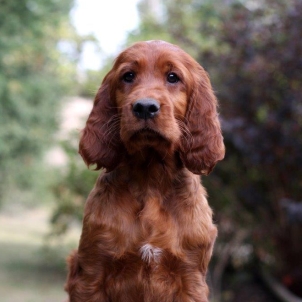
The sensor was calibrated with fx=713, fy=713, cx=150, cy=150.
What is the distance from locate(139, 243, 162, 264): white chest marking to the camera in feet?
11.7

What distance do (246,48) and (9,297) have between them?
3.96m

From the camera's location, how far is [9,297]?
8.37m

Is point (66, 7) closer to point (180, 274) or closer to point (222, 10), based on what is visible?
point (222, 10)

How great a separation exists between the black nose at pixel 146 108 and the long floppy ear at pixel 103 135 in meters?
0.34

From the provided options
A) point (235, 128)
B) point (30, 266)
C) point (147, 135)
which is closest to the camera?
point (147, 135)

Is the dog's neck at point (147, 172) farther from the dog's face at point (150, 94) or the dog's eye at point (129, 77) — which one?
the dog's eye at point (129, 77)

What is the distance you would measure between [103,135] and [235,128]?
391 cm

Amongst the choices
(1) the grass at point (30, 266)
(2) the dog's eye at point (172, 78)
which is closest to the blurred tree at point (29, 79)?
(1) the grass at point (30, 266)

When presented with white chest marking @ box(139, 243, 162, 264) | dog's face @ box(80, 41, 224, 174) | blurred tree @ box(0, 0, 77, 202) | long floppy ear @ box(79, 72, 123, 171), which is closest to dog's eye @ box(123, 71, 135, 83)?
dog's face @ box(80, 41, 224, 174)

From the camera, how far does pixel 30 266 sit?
10344 mm

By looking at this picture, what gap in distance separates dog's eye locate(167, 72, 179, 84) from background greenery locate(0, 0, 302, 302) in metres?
2.94

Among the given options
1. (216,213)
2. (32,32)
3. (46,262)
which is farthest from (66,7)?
(216,213)

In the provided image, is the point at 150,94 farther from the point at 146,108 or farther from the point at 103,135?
the point at 103,135

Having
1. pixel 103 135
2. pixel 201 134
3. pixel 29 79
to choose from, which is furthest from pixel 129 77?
pixel 29 79
